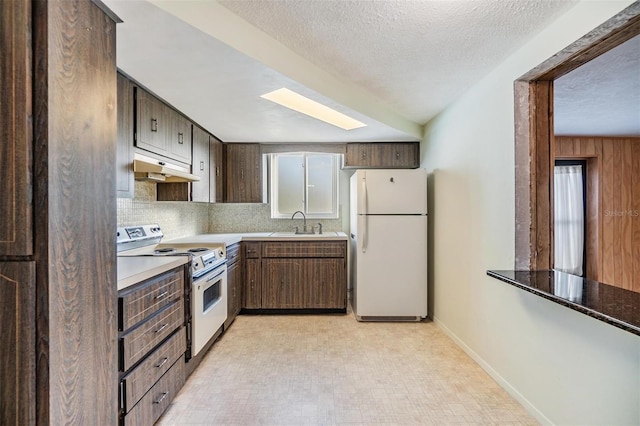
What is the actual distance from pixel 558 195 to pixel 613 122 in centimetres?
102

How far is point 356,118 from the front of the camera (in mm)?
2824

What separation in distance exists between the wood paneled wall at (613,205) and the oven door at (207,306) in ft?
14.0

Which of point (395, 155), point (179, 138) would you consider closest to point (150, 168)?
point (179, 138)

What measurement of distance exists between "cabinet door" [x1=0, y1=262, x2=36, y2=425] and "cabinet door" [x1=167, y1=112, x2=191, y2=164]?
5.81 ft

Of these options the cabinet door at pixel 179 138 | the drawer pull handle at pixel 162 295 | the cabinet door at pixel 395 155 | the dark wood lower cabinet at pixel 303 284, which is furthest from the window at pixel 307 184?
the drawer pull handle at pixel 162 295

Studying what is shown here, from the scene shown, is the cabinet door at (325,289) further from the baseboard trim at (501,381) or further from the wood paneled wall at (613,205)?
the wood paneled wall at (613,205)

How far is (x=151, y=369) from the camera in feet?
5.47

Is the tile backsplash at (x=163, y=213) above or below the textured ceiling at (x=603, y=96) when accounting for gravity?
below

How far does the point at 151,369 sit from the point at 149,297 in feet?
1.30

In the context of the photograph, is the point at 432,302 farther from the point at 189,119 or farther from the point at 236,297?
the point at 189,119

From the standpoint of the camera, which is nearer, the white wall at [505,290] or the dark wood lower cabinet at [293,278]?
the white wall at [505,290]

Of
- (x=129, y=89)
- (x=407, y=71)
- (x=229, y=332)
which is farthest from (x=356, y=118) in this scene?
(x=229, y=332)

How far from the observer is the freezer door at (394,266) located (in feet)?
10.9

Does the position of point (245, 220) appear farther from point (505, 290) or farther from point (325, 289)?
point (505, 290)
